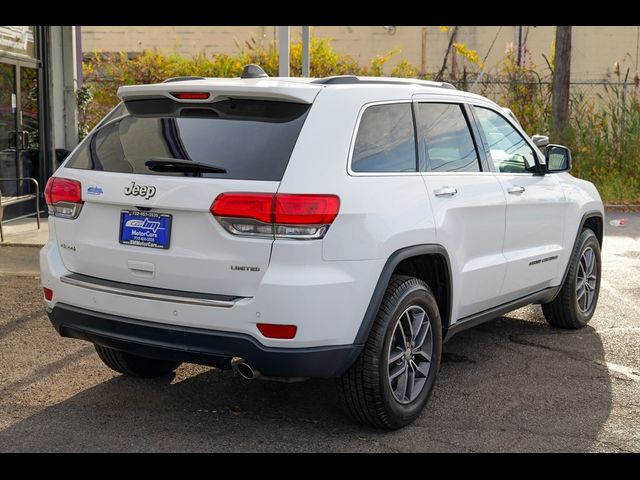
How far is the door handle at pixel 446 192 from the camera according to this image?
494 cm

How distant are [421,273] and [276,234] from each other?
4.18 ft

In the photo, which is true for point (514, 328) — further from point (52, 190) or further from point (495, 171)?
point (52, 190)

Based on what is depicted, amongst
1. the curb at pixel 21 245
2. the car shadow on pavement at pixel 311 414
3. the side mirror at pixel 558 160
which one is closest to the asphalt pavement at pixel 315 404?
the car shadow on pavement at pixel 311 414

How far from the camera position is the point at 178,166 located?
4.36m

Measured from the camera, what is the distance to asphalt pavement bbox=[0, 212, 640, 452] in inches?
179

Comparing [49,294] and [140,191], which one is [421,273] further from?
[49,294]

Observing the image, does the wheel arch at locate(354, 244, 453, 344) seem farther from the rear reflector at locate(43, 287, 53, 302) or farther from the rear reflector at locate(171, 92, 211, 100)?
the rear reflector at locate(43, 287, 53, 302)

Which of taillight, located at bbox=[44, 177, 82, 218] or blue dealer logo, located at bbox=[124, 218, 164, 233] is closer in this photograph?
blue dealer logo, located at bbox=[124, 218, 164, 233]

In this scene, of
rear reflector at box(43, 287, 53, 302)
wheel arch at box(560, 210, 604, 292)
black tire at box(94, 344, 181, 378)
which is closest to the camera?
rear reflector at box(43, 287, 53, 302)

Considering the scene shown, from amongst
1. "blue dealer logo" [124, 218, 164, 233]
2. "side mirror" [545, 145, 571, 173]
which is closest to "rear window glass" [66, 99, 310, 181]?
"blue dealer logo" [124, 218, 164, 233]

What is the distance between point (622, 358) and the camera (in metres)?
6.19

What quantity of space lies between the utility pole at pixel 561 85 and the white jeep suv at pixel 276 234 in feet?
41.5

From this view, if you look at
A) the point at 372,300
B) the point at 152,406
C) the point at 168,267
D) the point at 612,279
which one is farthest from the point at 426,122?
the point at 612,279

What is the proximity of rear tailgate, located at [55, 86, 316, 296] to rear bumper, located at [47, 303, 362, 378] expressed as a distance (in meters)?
0.21
